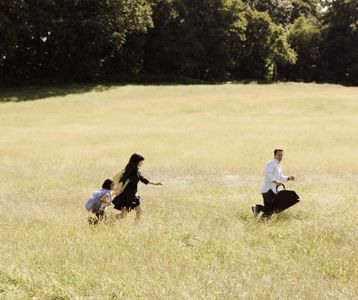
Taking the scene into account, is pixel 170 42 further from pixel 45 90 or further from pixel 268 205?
pixel 268 205

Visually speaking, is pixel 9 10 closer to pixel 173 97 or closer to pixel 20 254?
pixel 173 97

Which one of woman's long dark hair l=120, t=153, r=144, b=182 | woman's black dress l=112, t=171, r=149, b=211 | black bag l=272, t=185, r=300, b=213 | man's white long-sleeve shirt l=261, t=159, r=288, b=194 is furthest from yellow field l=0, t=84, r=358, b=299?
woman's long dark hair l=120, t=153, r=144, b=182

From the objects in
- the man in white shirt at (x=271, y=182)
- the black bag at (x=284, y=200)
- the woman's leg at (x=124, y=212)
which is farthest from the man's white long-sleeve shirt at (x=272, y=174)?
the woman's leg at (x=124, y=212)

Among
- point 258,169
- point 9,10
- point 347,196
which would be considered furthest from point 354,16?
point 347,196

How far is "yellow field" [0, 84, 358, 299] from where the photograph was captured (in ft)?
21.8

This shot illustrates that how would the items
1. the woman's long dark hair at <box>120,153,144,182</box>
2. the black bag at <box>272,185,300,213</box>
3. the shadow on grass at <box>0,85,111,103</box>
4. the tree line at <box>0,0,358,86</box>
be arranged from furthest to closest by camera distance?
the tree line at <box>0,0,358,86</box>
the shadow on grass at <box>0,85,111,103</box>
the black bag at <box>272,185,300,213</box>
the woman's long dark hair at <box>120,153,144,182</box>

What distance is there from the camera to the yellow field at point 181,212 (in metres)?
6.65

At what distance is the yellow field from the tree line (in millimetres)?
20098

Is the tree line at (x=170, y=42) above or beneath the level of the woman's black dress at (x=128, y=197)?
above

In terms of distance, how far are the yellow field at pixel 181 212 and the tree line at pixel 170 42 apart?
2010 centimetres

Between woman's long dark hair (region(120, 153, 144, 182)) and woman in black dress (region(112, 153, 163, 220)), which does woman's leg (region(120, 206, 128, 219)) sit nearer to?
woman in black dress (region(112, 153, 163, 220))

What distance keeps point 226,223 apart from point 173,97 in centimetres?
3814

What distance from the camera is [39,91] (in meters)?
51.1

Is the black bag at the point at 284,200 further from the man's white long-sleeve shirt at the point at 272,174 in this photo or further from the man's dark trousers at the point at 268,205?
the man's white long-sleeve shirt at the point at 272,174
